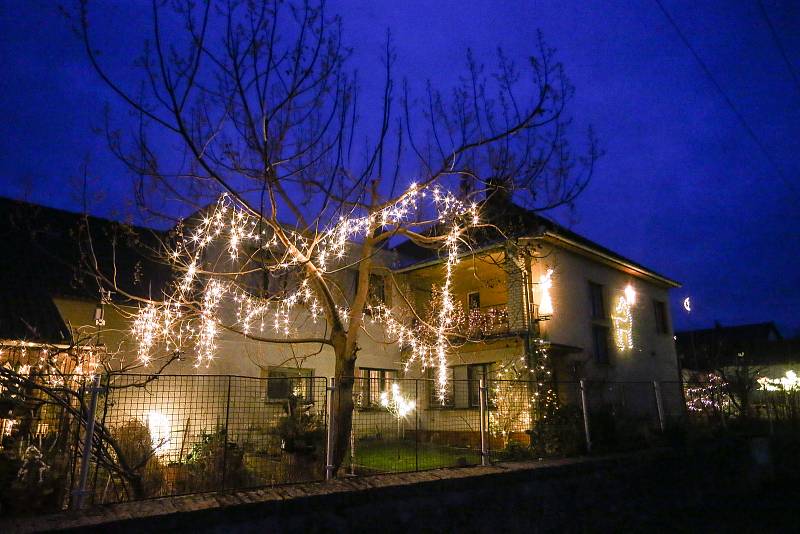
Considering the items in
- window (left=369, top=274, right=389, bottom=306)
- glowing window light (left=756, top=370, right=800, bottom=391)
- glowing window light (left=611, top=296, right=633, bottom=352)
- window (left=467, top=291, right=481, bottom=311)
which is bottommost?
glowing window light (left=756, top=370, right=800, bottom=391)

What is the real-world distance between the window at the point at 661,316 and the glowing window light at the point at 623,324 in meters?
2.42

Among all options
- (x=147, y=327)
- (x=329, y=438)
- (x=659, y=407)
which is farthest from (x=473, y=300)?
(x=329, y=438)

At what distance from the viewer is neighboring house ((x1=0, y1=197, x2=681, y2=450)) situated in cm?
1087

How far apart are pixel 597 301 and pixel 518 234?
7.34 m

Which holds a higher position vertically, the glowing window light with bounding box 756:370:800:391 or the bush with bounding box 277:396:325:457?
the glowing window light with bounding box 756:370:800:391

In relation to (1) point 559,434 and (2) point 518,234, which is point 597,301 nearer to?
(2) point 518,234

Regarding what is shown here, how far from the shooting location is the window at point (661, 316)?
19797mm

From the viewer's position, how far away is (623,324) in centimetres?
1761

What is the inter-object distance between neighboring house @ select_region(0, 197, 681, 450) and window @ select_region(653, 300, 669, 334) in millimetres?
62

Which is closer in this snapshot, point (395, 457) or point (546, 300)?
point (395, 457)

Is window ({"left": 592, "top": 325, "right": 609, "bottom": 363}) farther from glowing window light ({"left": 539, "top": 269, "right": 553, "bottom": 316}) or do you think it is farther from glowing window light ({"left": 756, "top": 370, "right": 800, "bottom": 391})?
glowing window light ({"left": 756, "top": 370, "right": 800, "bottom": 391})

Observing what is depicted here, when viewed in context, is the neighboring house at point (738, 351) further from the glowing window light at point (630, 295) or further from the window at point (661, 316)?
the glowing window light at point (630, 295)

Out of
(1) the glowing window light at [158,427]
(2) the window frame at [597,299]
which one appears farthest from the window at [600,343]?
(1) the glowing window light at [158,427]

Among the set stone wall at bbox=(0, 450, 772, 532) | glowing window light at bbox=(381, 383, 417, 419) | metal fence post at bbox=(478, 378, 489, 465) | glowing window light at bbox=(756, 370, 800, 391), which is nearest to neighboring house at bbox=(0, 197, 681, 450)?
glowing window light at bbox=(381, 383, 417, 419)
